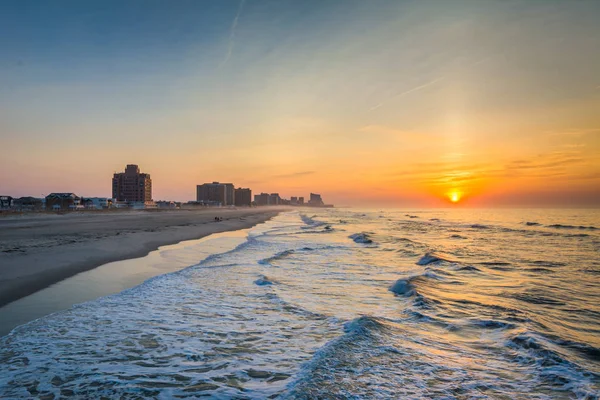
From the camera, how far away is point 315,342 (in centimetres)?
669

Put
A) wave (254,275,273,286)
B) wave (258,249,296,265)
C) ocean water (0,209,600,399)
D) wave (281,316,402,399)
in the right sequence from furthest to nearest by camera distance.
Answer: wave (258,249,296,265) → wave (254,275,273,286) → ocean water (0,209,600,399) → wave (281,316,402,399)

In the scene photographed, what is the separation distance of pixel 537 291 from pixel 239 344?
448 inches

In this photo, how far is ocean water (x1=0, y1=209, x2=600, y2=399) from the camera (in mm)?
4867

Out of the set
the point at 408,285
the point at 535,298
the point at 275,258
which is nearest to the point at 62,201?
the point at 275,258

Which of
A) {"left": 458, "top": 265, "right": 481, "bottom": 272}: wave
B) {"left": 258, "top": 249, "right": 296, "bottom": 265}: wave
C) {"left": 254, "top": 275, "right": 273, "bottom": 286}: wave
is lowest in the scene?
{"left": 458, "top": 265, "right": 481, "bottom": 272}: wave

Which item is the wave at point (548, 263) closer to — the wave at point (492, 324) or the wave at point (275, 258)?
the wave at point (492, 324)

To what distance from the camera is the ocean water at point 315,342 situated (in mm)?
4867

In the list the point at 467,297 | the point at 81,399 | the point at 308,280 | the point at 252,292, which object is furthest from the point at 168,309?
the point at 467,297

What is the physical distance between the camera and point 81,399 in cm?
435

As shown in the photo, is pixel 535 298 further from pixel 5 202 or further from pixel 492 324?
pixel 5 202

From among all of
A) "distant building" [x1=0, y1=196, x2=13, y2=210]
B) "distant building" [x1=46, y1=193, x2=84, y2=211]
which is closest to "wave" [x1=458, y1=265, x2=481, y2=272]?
"distant building" [x1=46, y1=193, x2=84, y2=211]

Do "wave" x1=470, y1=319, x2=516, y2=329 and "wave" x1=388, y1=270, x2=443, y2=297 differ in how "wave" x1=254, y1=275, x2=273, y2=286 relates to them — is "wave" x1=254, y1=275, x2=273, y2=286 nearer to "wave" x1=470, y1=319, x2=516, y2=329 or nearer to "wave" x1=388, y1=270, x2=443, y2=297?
"wave" x1=388, y1=270, x2=443, y2=297

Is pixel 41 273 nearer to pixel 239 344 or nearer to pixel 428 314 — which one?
pixel 239 344

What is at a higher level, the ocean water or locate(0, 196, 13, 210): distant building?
locate(0, 196, 13, 210): distant building
